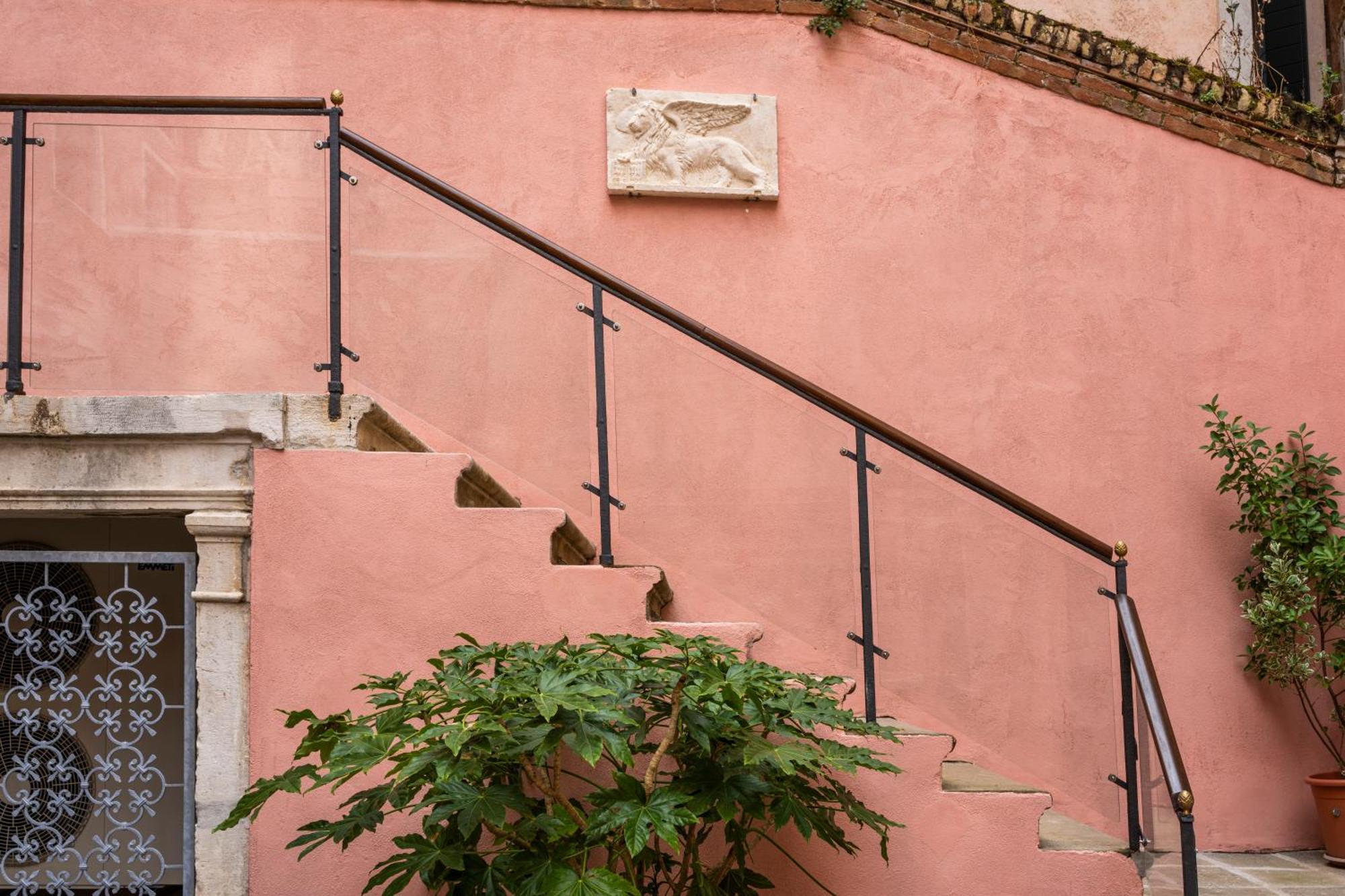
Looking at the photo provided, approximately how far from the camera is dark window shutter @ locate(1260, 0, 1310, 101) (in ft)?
22.1

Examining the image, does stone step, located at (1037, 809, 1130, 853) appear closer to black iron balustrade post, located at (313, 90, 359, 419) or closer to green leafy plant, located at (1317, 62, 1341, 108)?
black iron balustrade post, located at (313, 90, 359, 419)

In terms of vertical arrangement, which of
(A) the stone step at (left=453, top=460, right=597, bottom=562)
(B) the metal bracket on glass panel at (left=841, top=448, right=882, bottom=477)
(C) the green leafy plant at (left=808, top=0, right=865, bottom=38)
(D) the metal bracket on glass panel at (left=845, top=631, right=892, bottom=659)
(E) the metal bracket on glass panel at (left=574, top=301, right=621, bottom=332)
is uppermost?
(C) the green leafy plant at (left=808, top=0, right=865, bottom=38)

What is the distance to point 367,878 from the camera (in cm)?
356

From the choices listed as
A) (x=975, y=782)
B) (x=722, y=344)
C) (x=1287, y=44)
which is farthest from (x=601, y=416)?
(x=1287, y=44)

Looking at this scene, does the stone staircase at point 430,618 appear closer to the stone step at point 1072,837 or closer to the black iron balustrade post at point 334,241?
the stone step at point 1072,837

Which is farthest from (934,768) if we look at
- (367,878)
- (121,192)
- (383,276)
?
(121,192)

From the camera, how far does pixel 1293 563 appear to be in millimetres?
5035

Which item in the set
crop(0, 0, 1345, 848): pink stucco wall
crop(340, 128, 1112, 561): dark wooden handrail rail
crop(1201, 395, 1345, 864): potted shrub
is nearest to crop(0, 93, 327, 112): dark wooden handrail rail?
crop(340, 128, 1112, 561): dark wooden handrail rail

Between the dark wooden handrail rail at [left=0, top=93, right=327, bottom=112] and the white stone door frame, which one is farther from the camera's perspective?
the dark wooden handrail rail at [left=0, top=93, right=327, bottom=112]

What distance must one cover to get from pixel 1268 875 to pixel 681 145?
3603 millimetres

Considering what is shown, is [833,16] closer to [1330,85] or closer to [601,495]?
[1330,85]

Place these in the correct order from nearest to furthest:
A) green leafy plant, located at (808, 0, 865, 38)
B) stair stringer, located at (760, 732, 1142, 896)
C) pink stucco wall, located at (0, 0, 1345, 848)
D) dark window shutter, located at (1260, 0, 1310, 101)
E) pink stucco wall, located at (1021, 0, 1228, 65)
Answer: stair stringer, located at (760, 732, 1142, 896) < pink stucco wall, located at (0, 0, 1345, 848) < green leafy plant, located at (808, 0, 865, 38) < pink stucco wall, located at (1021, 0, 1228, 65) < dark window shutter, located at (1260, 0, 1310, 101)

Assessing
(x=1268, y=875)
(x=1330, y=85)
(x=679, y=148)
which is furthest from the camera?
(x=1330, y=85)

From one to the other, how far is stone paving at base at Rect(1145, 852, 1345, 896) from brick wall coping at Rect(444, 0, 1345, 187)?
298cm
